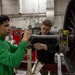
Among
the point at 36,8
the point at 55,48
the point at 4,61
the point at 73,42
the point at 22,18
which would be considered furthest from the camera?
the point at 22,18

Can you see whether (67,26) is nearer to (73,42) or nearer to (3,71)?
(73,42)

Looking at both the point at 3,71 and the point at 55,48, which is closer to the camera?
the point at 3,71

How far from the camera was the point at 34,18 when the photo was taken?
28.4ft

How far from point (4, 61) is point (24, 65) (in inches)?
32.8

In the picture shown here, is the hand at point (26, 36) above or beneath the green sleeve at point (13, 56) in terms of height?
above

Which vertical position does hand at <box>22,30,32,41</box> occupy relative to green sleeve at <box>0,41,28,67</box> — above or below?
above

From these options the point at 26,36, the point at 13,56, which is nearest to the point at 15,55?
the point at 13,56

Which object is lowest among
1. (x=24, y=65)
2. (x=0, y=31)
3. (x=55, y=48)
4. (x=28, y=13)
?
(x=24, y=65)

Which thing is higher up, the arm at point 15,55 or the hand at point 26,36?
the hand at point 26,36

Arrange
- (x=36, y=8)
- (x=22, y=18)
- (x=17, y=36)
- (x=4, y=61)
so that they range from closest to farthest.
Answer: (x=4, y=61), (x=17, y=36), (x=36, y=8), (x=22, y=18)

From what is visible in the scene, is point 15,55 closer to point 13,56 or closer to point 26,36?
point 13,56

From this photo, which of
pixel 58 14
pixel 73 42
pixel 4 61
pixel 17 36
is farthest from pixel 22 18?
pixel 4 61

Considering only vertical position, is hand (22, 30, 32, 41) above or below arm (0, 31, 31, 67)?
above

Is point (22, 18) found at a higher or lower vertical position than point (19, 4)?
lower
